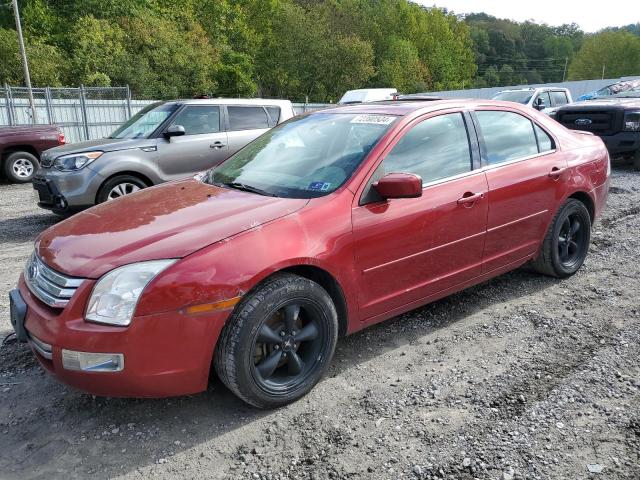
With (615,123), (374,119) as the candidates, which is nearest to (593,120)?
(615,123)

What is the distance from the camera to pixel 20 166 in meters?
11.5

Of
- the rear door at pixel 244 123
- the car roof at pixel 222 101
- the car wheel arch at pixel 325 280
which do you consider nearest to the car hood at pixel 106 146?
the car roof at pixel 222 101

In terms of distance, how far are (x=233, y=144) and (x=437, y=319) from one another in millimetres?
4964

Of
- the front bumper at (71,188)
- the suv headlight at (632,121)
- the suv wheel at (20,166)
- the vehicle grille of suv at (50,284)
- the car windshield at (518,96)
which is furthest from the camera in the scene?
the car windshield at (518,96)

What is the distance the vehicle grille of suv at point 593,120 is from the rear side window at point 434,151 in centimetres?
819

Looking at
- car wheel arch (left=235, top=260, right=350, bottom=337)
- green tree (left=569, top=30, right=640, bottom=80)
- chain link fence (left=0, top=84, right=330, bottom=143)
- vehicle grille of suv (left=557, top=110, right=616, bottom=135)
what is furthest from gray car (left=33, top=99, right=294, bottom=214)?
green tree (left=569, top=30, right=640, bottom=80)

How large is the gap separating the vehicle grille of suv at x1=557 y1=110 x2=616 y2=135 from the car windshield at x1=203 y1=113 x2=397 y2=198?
869 cm

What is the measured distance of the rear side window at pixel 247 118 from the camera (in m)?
8.19

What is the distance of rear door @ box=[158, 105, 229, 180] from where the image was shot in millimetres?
7516

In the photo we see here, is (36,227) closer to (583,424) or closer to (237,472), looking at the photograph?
(237,472)

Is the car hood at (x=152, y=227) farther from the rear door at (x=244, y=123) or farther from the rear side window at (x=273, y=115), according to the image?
the rear side window at (x=273, y=115)

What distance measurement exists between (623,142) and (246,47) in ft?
162

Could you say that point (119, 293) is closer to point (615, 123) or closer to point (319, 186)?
point (319, 186)

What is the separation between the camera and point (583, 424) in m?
2.79
